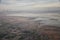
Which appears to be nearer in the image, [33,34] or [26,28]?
[33,34]

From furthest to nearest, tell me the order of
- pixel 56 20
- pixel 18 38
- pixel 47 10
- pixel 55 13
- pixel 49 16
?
pixel 47 10, pixel 55 13, pixel 49 16, pixel 56 20, pixel 18 38

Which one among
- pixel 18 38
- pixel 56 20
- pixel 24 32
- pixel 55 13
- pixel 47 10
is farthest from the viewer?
pixel 47 10

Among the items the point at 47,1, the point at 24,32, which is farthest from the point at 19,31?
the point at 47,1

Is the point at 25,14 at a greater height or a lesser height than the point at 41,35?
greater

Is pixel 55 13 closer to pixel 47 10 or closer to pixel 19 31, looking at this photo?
pixel 47 10

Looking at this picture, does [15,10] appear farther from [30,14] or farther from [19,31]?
[19,31]

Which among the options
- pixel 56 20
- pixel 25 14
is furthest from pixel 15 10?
pixel 56 20
